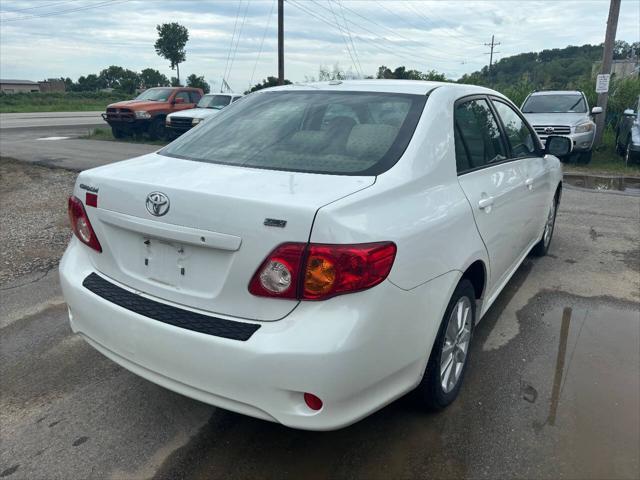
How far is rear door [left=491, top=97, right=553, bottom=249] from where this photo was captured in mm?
3918

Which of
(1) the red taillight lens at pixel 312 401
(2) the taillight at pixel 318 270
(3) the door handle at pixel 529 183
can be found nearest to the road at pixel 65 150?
(3) the door handle at pixel 529 183

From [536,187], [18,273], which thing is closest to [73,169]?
[18,273]

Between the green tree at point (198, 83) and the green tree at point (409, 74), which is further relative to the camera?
the green tree at point (198, 83)

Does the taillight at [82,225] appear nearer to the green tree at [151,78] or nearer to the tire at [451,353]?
the tire at [451,353]

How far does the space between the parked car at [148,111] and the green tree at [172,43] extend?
45486 millimetres

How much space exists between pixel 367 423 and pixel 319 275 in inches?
44.8

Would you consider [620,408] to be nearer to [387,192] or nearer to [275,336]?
[387,192]

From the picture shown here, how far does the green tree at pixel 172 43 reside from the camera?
202ft

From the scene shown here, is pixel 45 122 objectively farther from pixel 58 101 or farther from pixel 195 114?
pixel 58 101

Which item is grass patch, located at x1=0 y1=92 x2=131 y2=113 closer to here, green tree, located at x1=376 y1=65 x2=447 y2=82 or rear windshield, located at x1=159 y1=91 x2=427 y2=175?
green tree, located at x1=376 y1=65 x2=447 y2=82

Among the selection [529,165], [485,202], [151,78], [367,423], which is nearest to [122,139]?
[529,165]

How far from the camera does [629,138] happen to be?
11906 mm

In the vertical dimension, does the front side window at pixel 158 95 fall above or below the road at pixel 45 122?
above

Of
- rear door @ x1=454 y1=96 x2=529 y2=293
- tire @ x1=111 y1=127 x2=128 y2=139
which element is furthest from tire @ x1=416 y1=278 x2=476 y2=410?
tire @ x1=111 y1=127 x2=128 y2=139
